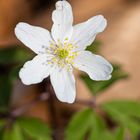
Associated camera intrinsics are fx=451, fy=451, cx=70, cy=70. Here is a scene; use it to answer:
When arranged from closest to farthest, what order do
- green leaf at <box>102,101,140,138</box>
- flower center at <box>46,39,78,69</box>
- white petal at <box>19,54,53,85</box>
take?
white petal at <box>19,54,53,85</box> → flower center at <box>46,39,78,69</box> → green leaf at <box>102,101,140,138</box>

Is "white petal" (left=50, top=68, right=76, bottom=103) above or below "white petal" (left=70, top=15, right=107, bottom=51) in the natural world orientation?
below

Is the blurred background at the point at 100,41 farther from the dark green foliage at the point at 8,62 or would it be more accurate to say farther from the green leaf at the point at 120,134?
the green leaf at the point at 120,134

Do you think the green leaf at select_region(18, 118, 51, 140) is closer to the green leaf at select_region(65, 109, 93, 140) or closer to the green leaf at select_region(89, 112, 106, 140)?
the green leaf at select_region(65, 109, 93, 140)

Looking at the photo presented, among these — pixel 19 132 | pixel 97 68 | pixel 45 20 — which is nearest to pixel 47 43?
pixel 97 68

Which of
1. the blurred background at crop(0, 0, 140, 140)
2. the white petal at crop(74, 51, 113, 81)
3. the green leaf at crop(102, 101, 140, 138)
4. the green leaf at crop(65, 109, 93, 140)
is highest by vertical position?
the white petal at crop(74, 51, 113, 81)

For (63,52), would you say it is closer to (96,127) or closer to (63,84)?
(63,84)

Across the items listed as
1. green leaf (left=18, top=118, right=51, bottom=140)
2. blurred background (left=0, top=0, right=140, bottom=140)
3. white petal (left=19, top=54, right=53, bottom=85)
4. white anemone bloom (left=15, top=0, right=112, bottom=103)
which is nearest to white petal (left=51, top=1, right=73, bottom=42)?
white anemone bloom (left=15, top=0, right=112, bottom=103)
